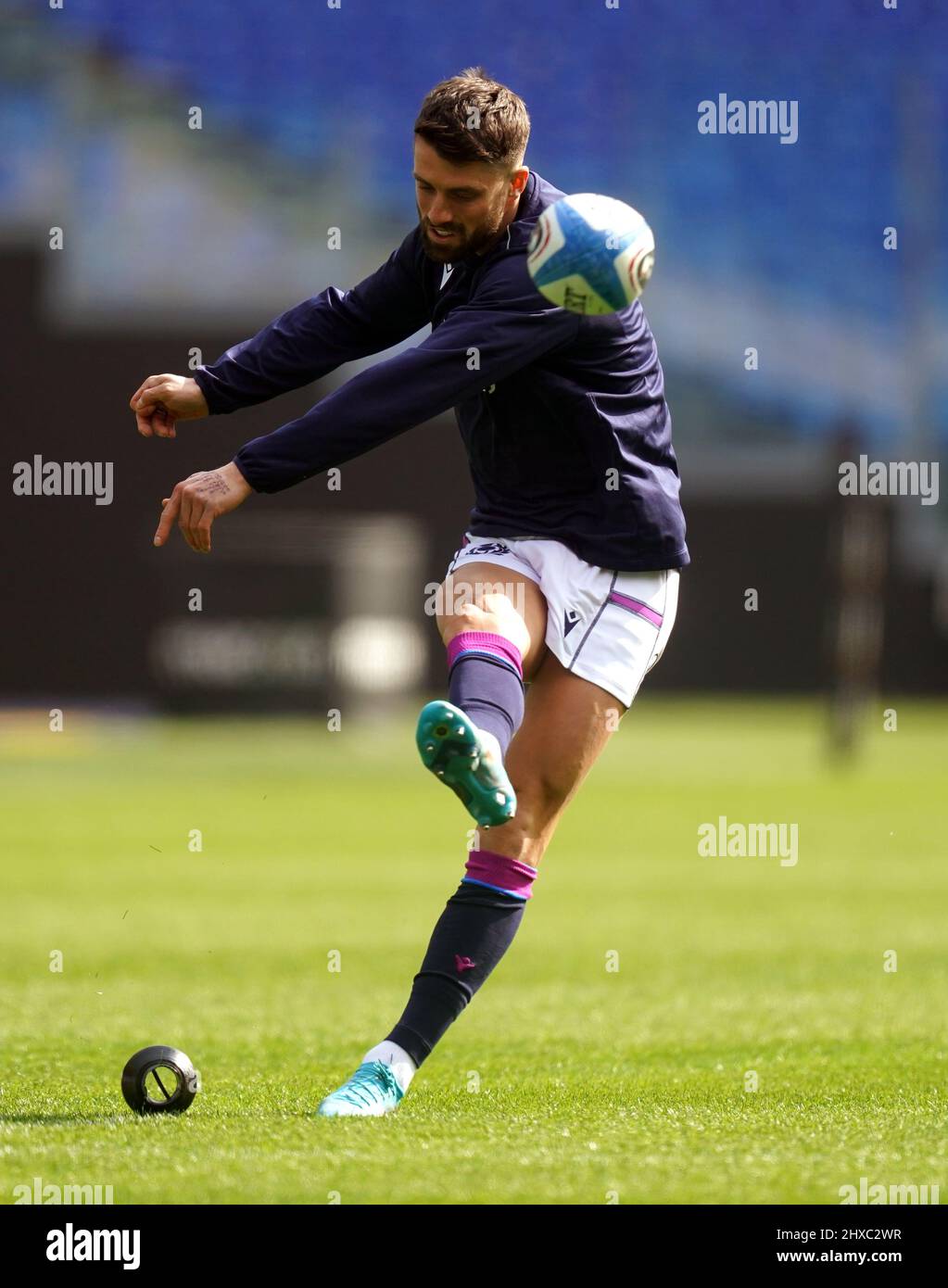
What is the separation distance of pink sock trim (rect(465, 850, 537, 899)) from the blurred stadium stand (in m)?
24.9

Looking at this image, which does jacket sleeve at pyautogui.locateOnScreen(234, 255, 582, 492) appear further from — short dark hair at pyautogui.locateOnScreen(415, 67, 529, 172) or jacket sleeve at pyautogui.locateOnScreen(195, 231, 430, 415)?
jacket sleeve at pyautogui.locateOnScreen(195, 231, 430, 415)

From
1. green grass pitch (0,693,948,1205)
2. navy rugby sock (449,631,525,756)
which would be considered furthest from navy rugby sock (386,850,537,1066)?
navy rugby sock (449,631,525,756)

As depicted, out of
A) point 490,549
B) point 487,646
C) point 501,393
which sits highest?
point 501,393

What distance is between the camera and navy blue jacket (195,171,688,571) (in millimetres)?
3795

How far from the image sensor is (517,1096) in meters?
4.21

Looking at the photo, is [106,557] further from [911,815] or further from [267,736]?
[911,815]

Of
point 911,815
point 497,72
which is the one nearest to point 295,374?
point 911,815

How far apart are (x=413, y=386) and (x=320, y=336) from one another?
59 cm

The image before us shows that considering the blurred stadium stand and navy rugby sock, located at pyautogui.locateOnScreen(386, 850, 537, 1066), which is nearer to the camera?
navy rugby sock, located at pyautogui.locateOnScreen(386, 850, 537, 1066)

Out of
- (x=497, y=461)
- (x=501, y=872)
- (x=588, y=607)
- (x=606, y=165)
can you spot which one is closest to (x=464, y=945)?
(x=501, y=872)

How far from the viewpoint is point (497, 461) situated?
165 inches

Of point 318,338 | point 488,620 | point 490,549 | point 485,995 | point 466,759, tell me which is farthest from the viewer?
point 485,995

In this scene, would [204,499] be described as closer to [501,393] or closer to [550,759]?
[501,393]

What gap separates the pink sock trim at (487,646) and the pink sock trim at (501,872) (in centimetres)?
44
